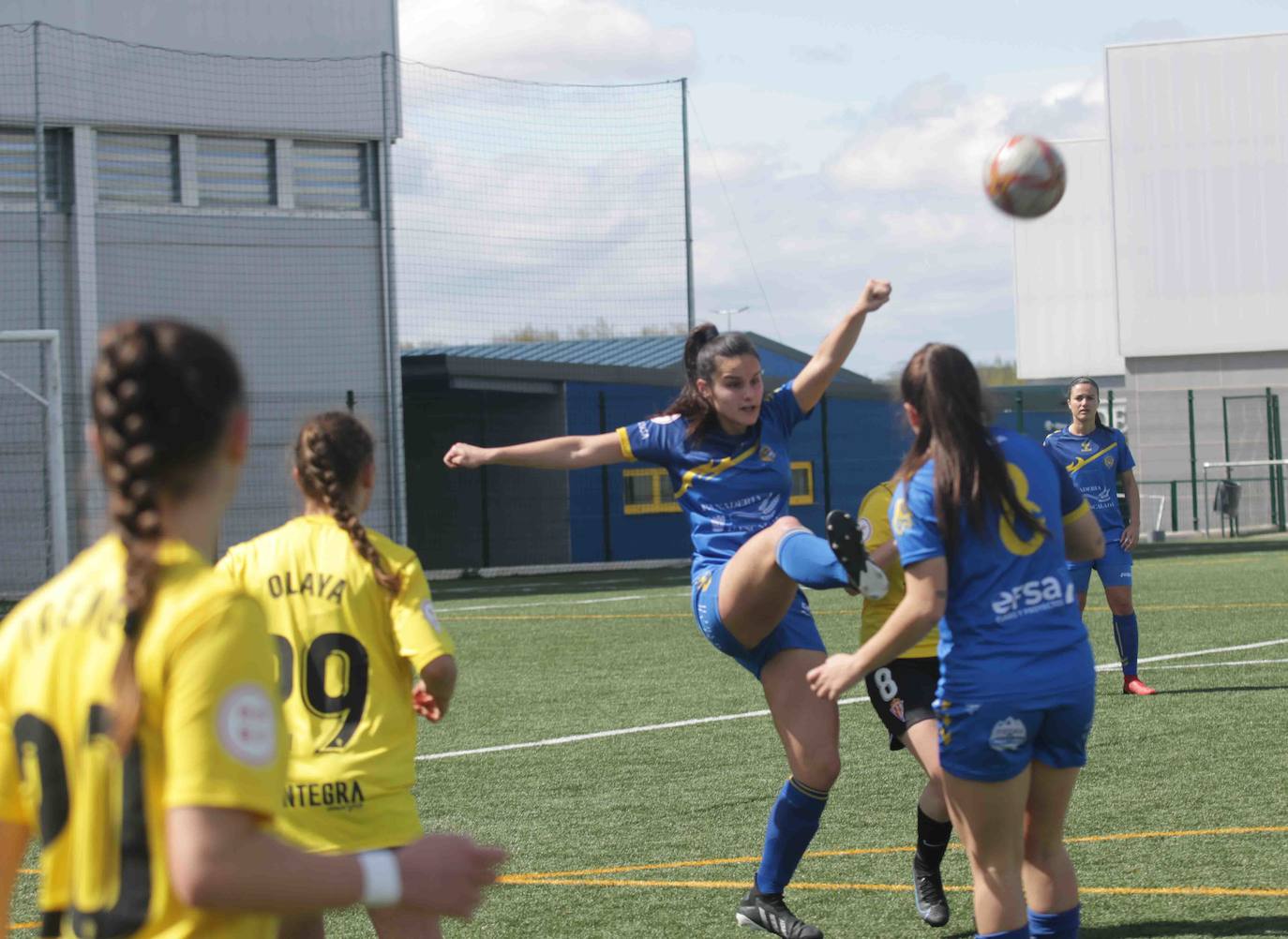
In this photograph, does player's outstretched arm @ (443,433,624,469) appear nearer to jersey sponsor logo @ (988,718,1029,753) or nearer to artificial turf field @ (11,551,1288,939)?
artificial turf field @ (11,551,1288,939)

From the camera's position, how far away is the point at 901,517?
394cm

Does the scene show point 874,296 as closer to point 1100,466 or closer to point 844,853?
point 844,853

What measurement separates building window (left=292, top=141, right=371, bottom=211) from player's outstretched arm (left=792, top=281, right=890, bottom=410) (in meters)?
19.0

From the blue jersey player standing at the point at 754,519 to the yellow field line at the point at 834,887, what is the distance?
49 cm

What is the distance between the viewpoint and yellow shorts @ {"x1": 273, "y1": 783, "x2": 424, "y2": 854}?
365 centimetres

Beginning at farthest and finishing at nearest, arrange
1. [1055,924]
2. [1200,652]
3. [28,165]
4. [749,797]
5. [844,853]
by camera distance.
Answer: [28,165] < [1200,652] < [749,797] < [844,853] < [1055,924]

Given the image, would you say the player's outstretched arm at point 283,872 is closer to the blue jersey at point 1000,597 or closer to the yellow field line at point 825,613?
the blue jersey at point 1000,597

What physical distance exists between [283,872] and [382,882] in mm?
130

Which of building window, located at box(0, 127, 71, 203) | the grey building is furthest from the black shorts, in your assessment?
building window, located at box(0, 127, 71, 203)

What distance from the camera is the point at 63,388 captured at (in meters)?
21.5

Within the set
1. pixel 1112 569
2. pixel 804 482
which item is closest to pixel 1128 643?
pixel 1112 569

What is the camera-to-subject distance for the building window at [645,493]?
2658 cm

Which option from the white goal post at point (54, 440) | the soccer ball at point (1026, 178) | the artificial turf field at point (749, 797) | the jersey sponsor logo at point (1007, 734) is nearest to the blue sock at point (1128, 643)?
the artificial turf field at point (749, 797)

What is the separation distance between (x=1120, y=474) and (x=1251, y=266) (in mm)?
26950
